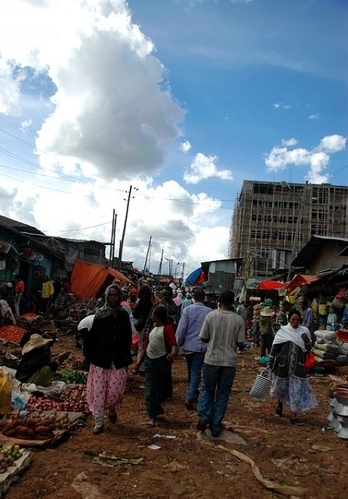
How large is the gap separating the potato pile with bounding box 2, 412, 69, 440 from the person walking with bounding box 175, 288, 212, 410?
6.98ft

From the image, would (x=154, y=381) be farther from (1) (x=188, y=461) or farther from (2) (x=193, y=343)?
(1) (x=188, y=461)

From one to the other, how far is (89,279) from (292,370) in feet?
56.8

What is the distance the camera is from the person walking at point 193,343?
21.6ft

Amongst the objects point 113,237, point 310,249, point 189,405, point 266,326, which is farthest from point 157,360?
point 113,237

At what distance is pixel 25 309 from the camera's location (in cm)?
1681

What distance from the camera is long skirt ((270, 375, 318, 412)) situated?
20.6 feet

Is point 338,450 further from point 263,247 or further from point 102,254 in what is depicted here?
point 263,247

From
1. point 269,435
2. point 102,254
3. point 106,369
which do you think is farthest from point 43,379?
point 102,254

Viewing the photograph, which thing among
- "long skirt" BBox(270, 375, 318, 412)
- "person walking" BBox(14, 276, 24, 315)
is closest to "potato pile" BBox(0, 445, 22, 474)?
"long skirt" BBox(270, 375, 318, 412)

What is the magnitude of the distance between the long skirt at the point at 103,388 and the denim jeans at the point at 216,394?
1.08 m

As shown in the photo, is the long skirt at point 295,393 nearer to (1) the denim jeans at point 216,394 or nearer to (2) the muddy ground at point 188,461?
(2) the muddy ground at point 188,461

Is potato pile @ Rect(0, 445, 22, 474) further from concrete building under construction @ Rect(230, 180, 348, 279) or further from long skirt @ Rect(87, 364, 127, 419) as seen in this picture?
concrete building under construction @ Rect(230, 180, 348, 279)

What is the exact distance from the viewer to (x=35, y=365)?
22.1 feet

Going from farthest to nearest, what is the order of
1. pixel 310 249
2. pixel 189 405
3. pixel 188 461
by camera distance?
1. pixel 310 249
2. pixel 189 405
3. pixel 188 461
